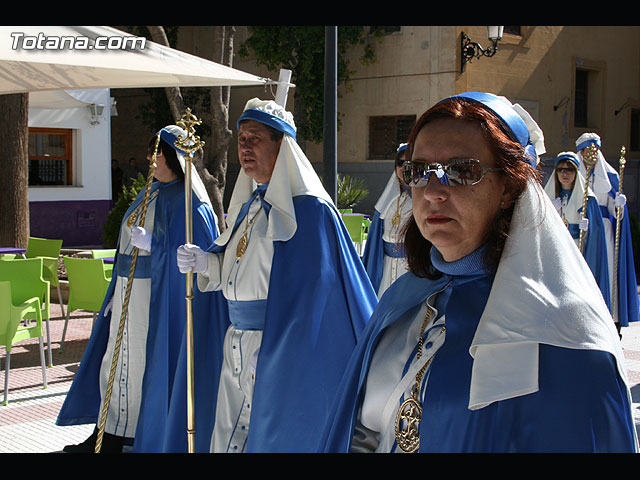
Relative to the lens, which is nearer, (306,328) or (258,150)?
(306,328)

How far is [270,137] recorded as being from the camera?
443 cm

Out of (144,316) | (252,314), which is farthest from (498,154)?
(144,316)

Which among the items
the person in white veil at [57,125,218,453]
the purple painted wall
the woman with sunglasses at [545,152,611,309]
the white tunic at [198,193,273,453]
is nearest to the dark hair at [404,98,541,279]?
the white tunic at [198,193,273,453]

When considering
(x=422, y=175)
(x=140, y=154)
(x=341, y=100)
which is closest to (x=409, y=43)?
(x=341, y=100)

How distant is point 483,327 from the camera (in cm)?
172

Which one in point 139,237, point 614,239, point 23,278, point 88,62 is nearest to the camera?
point 88,62

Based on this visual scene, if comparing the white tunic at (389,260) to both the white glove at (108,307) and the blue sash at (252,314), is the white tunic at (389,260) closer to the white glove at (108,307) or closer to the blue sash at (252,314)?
the white glove at (108,307)

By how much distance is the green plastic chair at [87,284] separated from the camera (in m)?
8.06

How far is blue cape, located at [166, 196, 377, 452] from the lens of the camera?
4.09 m

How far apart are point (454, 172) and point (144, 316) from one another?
397 centimetres

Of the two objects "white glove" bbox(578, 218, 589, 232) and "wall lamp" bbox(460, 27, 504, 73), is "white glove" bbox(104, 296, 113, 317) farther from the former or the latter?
"wall lamp" bbox(460, 27, 504, 73)

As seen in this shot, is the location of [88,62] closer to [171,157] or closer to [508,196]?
[171,157]

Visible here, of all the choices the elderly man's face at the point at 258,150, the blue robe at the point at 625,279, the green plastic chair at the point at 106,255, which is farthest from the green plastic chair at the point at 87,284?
the blue robe at the point at 625,279
